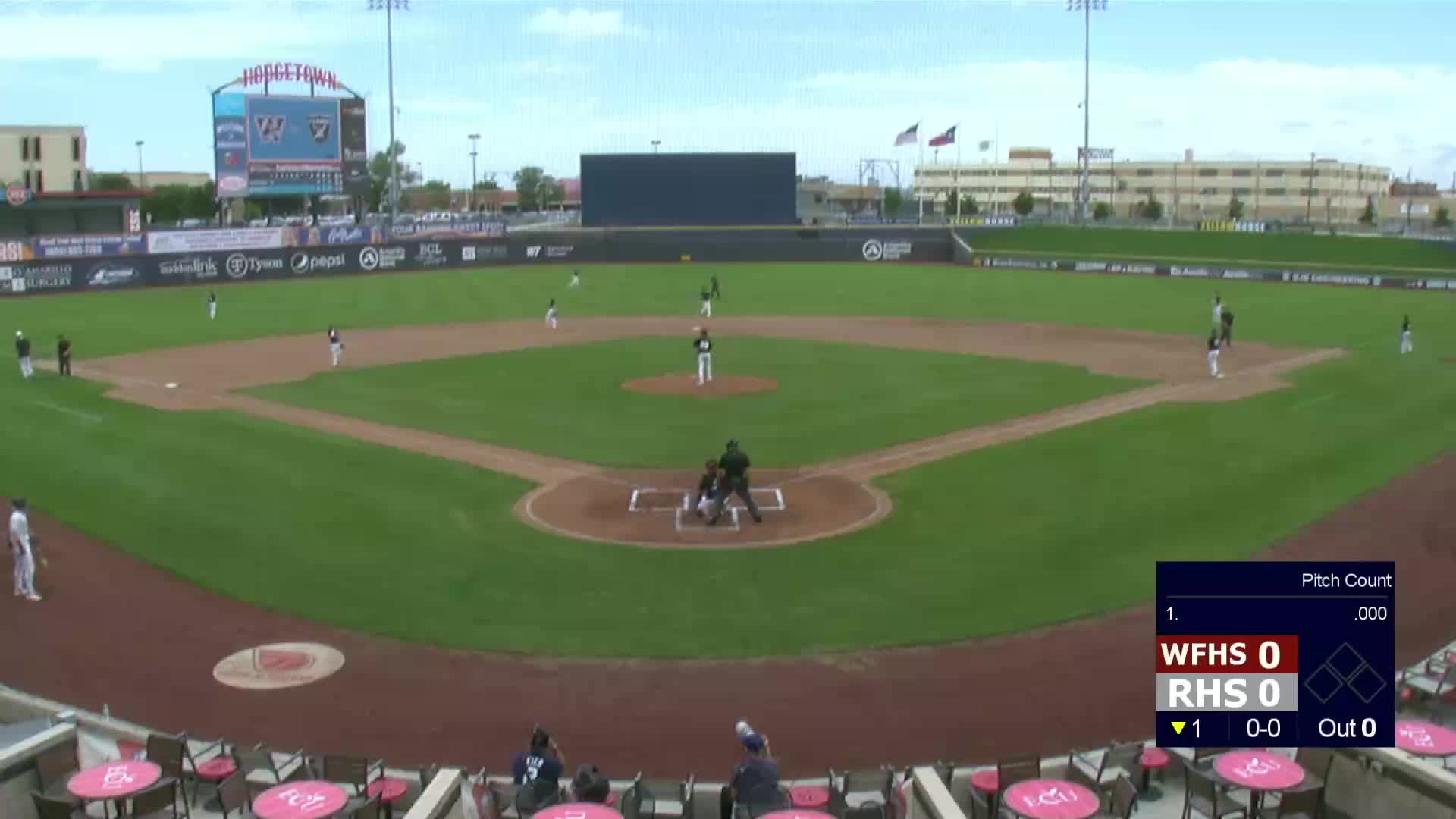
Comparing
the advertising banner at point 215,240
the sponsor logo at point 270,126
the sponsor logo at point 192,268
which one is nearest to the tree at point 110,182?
the sponsor logo at point 270,126

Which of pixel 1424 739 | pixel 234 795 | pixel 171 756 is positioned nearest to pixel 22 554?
pixel 171 756

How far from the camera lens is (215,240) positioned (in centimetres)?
6956

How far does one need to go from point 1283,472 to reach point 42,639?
22.1 metres

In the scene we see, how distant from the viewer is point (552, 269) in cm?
8188

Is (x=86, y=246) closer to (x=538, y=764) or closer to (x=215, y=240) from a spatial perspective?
(x=215, y=240)

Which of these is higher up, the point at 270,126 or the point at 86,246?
the point at 270,126

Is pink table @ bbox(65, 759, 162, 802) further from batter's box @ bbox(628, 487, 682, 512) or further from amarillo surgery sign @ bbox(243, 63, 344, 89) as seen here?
amarillo surgery sign @ bbox(243, 63, 344, 89)

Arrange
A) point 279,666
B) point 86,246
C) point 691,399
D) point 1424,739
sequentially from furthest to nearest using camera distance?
1. point 86,246
2. point 691,399
3. point 279,666
4. point 1424,739

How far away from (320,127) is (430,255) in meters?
10.0

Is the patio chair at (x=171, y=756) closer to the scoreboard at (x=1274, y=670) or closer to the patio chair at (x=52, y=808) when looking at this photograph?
the patio chair at (x=52, y=808)

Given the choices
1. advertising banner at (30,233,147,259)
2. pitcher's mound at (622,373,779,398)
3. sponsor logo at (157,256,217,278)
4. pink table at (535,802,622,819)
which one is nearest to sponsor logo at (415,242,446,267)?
sponsor logo at (157,256,217,278)

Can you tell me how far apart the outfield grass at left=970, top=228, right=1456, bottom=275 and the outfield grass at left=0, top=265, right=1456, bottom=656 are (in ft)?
117

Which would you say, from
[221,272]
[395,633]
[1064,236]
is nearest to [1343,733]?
[395,633]

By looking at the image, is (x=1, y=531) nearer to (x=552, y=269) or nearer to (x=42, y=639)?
(x=42, y=639)
